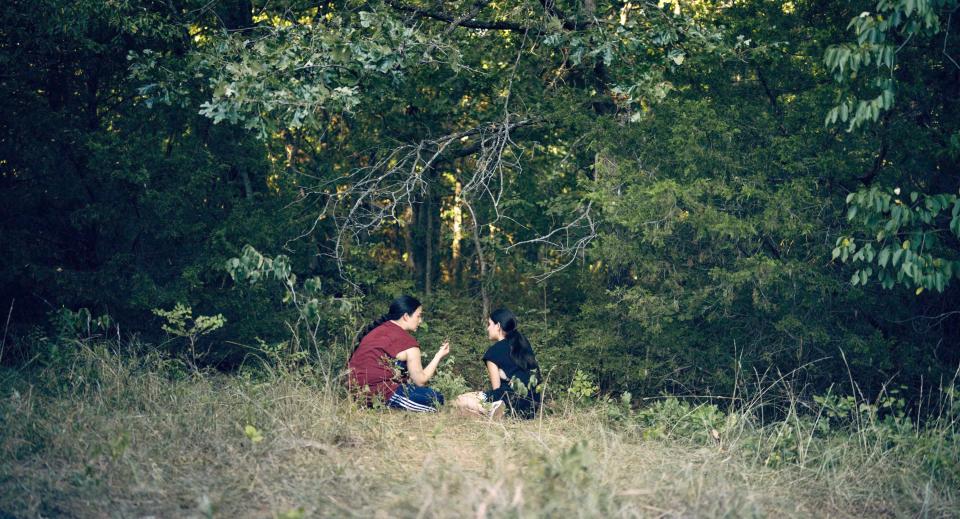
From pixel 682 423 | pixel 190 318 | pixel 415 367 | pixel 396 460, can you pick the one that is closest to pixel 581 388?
pixel 682 423

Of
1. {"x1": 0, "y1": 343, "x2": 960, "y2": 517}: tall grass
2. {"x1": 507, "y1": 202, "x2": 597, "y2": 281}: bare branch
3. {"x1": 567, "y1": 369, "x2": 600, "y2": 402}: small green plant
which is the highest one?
{"x1": 507, "y1": 202, "x2": 597, "y2": 281}: bare branch

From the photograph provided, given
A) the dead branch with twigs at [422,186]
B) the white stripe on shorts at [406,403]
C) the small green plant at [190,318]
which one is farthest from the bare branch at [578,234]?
the small green plant at [190,318]

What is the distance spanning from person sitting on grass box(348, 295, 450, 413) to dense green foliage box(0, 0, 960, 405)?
1.55ft

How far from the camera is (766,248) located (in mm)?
8500

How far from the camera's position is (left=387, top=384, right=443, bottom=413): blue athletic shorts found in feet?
23.1

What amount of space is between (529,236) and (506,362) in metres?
4.77

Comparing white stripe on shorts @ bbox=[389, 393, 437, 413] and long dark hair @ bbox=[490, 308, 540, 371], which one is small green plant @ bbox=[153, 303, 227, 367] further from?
long dark hair @ bbox=[490, 308, 540, 371]

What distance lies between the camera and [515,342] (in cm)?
750

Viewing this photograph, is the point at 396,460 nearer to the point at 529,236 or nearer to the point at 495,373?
the point at 495,373

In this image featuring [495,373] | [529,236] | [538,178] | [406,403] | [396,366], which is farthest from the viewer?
[529,236]

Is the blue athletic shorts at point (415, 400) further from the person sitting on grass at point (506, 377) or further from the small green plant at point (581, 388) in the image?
the small green plant at point (581, 388)

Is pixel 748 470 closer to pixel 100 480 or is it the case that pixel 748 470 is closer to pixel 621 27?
pixel 100 480

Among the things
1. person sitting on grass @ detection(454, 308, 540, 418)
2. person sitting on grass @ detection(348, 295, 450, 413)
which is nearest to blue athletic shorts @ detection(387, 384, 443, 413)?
person sitting on grass @ detection(348, 295, 450, 413)

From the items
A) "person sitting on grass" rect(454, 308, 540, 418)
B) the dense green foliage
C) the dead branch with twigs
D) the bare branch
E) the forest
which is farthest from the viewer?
the dead branch with twigs
